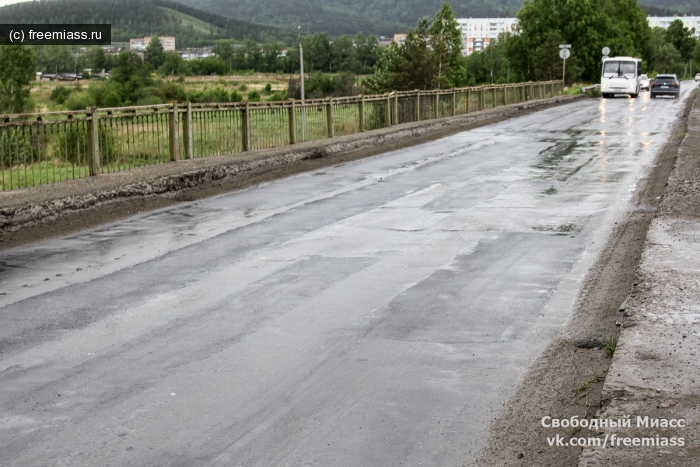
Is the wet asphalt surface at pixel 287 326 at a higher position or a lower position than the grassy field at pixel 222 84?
lower

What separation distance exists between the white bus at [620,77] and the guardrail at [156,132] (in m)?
32.9

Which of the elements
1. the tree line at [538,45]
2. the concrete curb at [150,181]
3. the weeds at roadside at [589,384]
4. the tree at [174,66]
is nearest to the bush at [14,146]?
the concrete curb at [150,181]

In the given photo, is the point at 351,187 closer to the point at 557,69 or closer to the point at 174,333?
the point at 174,333

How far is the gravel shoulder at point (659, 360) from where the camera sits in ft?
14.9

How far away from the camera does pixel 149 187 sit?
15.3 meters

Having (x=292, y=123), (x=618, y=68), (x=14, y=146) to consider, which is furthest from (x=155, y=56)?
(x=14, y=146)

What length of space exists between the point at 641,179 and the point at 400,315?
10681mm

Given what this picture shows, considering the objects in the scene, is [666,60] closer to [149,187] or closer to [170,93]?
[170,93]

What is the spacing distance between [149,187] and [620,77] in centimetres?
5003

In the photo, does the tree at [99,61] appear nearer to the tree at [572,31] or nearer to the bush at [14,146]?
the tree at [572,31]

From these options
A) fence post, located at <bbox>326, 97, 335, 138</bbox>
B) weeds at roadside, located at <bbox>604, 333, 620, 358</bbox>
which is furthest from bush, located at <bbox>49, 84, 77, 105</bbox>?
weeds at roadside, located at <bbox>604, 333, 620, 358</bbox>

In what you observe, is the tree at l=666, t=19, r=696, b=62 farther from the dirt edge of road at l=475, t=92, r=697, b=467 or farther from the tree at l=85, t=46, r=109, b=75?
the dirt edge of road at l=475, t=92, r=697, b=467

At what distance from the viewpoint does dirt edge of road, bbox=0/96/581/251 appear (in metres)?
12.4

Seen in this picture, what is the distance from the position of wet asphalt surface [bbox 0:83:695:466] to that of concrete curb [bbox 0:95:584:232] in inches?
42.8
